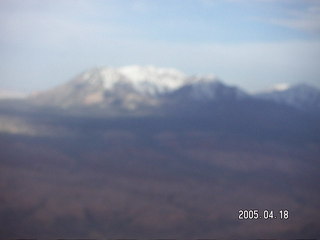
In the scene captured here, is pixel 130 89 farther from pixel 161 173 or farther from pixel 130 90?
pixel 161 173

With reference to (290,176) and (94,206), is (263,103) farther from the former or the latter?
(94,206)

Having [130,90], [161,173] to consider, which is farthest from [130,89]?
[161,173]

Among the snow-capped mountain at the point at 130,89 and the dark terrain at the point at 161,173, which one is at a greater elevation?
the snow-capped mountain at the point at 130,89

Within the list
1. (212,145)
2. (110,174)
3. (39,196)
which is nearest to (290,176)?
(212,145)

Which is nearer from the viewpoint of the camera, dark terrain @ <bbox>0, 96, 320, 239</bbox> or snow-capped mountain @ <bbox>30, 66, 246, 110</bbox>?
dark terrain @ <bbox>0, 96, 320, 239</bbox>

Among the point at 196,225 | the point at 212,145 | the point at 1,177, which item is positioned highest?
the point at 212,145

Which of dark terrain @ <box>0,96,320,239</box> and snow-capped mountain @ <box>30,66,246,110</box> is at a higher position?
snow-capped mountain @ <box>30,66,246,110</box>
